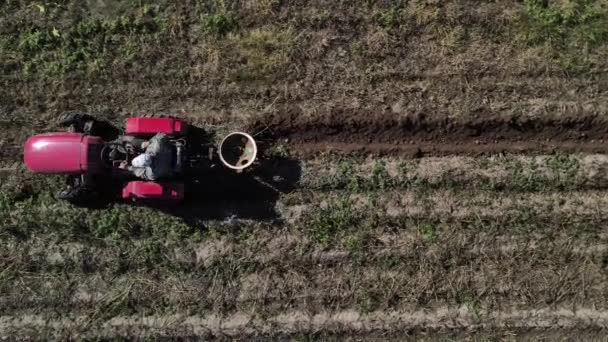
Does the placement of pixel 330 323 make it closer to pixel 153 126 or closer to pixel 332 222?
pixel 332 222

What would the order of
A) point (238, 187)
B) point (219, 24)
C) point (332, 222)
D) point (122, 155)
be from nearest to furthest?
1. point (122, 155)
2. point (332, 222)
3. point (238, 187)
4. point (219, 24)

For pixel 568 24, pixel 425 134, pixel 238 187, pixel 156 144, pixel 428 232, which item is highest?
pixel 568 24


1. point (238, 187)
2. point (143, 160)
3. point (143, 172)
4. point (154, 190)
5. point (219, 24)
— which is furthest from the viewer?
point (219, 24)

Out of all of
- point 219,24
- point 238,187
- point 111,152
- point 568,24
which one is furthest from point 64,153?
point 568,24

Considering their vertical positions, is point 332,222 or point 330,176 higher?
point 330,176

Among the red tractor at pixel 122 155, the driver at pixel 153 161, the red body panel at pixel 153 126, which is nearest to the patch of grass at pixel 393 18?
the red tractor at pixel 122 155

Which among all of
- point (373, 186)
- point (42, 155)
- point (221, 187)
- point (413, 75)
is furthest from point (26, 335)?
point (413, 75)
